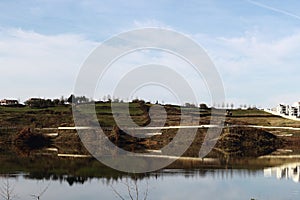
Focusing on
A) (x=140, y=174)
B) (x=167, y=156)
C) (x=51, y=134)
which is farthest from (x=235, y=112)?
(x=140, y=174)

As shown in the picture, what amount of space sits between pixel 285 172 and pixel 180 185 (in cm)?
938

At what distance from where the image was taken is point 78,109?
63.9 m

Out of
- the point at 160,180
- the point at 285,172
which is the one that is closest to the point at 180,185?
the point at 160,180

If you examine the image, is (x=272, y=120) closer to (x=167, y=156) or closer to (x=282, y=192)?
(x=167, y=156)

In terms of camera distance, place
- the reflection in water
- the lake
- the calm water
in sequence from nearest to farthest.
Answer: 1. the calm water
2. the lake
3. the reflection in water

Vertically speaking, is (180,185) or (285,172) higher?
(285,172)

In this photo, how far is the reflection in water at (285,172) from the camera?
3108 centimetres

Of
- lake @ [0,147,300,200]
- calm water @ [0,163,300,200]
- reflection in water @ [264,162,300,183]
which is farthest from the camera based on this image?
reflection in water @ [264,162,300,183]

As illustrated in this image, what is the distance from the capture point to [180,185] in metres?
27.4

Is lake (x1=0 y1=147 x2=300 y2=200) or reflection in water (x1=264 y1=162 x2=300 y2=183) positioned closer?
lake (x1=0 y1=147 x2=300 y2=200)

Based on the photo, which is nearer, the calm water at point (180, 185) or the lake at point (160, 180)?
the calm water at point (180, 185)

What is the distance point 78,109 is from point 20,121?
8674 mm

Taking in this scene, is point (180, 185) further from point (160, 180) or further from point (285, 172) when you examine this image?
point (285, 172)

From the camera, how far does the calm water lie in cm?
2456
